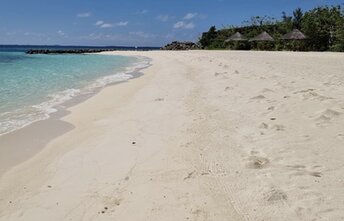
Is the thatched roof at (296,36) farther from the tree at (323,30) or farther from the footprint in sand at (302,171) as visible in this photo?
the footprint in sand at (302,171)

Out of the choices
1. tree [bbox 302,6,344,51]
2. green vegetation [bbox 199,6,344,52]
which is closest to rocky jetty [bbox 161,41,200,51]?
green vegetation [bbox 199,6,344,52]

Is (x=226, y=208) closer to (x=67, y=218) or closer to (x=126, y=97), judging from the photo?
(x=67, y=218)

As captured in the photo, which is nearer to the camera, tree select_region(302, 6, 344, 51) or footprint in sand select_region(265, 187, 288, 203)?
footprint in sand select_region(265, 187, 288, 203)

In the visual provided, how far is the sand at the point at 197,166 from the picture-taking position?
3248mm

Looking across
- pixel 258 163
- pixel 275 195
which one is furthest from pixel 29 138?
pixel 275 195

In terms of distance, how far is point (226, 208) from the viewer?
322 cm

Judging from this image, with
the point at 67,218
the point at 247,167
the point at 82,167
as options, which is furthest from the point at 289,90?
the point at 67,218

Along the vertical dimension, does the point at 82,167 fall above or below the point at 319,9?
below

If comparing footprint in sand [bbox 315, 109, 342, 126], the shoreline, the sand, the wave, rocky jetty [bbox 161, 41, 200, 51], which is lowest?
rocky jetty [bbox 161, 41, 200, 51]

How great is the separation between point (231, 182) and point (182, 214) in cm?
76

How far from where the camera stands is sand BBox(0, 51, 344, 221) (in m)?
3.25

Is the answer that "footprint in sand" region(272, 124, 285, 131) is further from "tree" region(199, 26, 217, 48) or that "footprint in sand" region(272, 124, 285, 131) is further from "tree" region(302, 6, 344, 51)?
"tree" region(199, 26, 217, 48)

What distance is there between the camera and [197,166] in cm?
426

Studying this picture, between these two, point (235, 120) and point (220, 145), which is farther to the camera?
point (235, 120)
